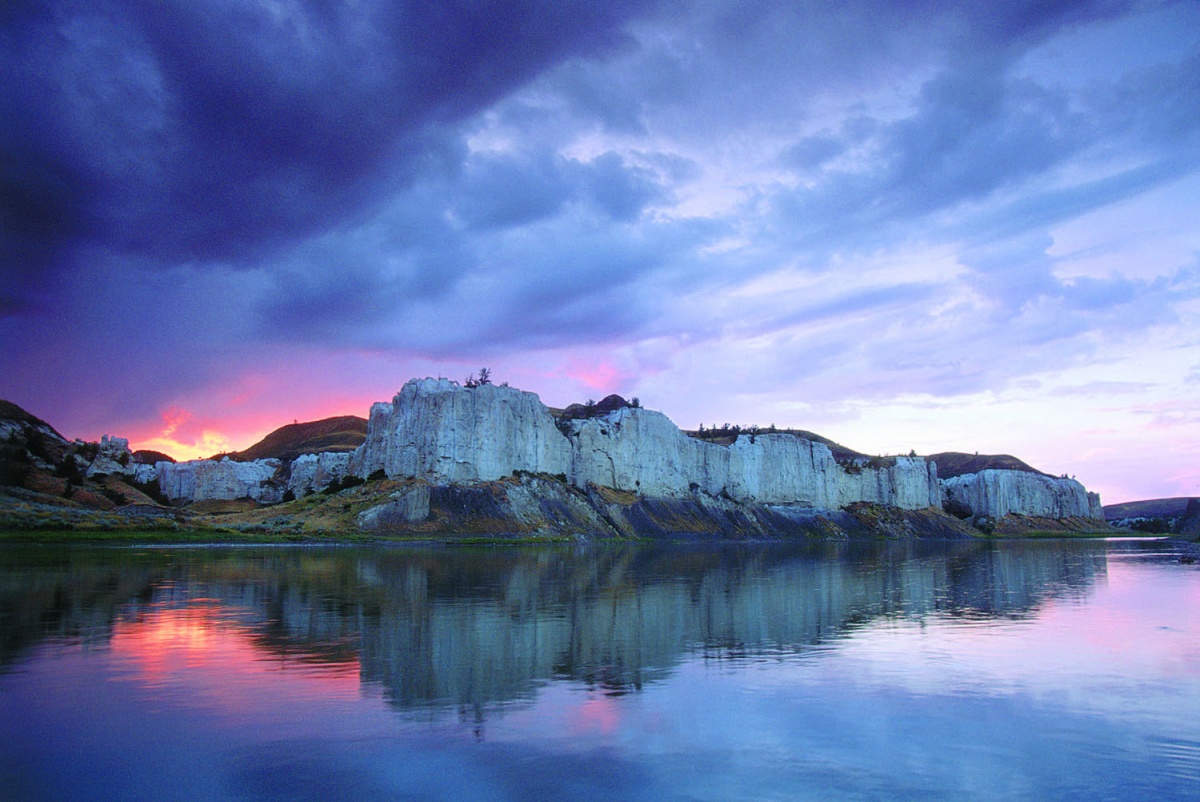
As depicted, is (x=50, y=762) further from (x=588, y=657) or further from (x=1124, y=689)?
(x=1124, y=689)

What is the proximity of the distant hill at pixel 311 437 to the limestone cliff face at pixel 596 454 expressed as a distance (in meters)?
70.3

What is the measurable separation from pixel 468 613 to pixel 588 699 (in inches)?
383

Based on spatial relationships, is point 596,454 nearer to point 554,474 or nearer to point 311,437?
point 554,474

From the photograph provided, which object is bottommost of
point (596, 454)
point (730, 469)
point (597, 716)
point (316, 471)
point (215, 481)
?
point (597, 716)

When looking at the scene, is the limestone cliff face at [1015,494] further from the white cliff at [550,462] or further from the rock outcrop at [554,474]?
the rock outcrop at [554,474]

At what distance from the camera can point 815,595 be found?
26172 millimetres

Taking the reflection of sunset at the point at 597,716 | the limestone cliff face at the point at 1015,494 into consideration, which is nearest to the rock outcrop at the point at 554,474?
the limestone cliff face at the point at 1015,494

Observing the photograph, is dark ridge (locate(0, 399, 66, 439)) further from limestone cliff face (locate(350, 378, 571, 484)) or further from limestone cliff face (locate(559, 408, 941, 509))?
limestone cliff face (locate(559, 408, 941, 509))

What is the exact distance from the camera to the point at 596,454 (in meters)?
104

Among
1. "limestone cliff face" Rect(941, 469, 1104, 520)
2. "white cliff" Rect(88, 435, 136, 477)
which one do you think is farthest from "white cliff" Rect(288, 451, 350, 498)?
"limestone cliff face" Rect(941, 469, 1104, 520)

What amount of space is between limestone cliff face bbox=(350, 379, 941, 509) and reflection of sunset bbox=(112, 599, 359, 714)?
68.2m

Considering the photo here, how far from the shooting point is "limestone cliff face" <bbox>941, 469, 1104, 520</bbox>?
155125 mm

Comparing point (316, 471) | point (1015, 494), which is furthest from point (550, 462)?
point (1015, 494)

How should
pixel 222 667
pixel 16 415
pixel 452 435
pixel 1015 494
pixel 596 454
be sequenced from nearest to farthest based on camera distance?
pixel 222 667 → pixel 16 415 → pixel 452 435 → pixel 596 454 → pixel 1015 494
